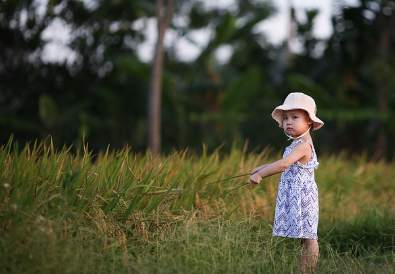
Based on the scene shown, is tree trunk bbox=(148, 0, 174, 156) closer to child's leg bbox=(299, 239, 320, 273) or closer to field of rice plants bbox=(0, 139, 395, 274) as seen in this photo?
field of rice plants bbox=(0, 139, 395, 274)

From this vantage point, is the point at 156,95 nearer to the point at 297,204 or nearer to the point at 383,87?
the point at 383,87

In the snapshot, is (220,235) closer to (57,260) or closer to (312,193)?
(312,193)

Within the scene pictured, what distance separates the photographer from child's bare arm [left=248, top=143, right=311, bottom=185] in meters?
4.05

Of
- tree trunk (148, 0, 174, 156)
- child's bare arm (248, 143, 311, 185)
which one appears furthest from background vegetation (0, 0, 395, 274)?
tree trunk (148, 0, 174, 156)

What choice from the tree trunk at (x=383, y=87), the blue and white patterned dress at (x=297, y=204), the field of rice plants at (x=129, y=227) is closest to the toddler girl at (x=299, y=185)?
the blue and white patterned dress at (x=297, y=204)

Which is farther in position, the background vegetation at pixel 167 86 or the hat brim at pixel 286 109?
the background vegetation at pixel 167 86

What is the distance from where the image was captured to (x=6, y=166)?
4.22m

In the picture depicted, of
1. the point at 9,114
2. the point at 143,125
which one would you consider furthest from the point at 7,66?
the point at 143,125

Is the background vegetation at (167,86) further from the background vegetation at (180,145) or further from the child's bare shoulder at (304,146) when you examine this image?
the child's bare shoulder at (304,146)

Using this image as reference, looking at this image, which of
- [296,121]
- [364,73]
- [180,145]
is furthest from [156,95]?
[296,121]

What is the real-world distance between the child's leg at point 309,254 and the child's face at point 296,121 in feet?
2.43

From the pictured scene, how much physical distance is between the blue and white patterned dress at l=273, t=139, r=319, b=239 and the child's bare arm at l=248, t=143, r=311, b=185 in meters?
0.09

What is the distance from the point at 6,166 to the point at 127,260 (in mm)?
1169

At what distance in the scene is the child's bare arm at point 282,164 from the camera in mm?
4051
